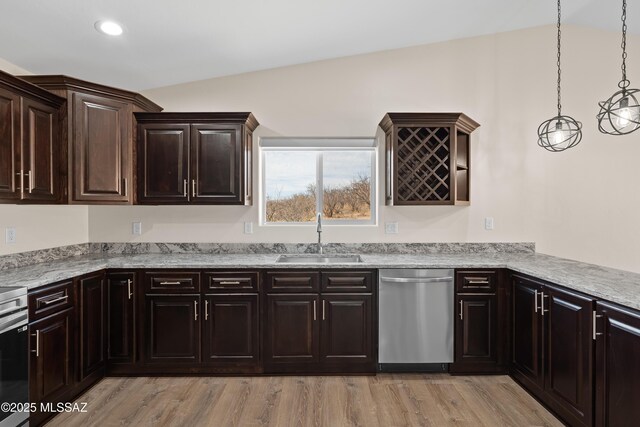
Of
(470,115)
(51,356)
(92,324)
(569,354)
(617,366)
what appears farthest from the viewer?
(470,115)

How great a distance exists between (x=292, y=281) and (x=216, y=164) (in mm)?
1241

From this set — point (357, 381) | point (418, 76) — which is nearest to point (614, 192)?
point (418, 76)

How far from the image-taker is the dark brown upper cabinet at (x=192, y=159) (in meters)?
3.25

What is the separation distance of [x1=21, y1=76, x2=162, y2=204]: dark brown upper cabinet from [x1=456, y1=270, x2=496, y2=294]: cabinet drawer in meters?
2.89

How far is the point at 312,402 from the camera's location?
2.61 metres

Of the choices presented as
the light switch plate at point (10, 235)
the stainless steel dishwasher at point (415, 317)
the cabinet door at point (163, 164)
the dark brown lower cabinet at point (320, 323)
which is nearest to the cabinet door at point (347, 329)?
the dark brown lower cabinet at point (320, 323)

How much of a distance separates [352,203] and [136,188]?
2.04 meters

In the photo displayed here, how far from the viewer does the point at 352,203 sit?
149 inches

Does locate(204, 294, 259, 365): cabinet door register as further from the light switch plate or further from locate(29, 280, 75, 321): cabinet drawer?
the light switch plate

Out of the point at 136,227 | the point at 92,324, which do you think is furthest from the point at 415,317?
the point at 136,227

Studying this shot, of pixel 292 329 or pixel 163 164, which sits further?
pixel 163 164

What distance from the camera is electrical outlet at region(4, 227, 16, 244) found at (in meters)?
2.76

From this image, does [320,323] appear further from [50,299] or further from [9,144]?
[9,144]

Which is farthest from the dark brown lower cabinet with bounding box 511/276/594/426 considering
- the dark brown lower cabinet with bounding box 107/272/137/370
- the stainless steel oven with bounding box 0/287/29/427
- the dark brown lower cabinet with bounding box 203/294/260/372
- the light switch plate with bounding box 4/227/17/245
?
the light switch plate with bounding box 4/227/17/245
